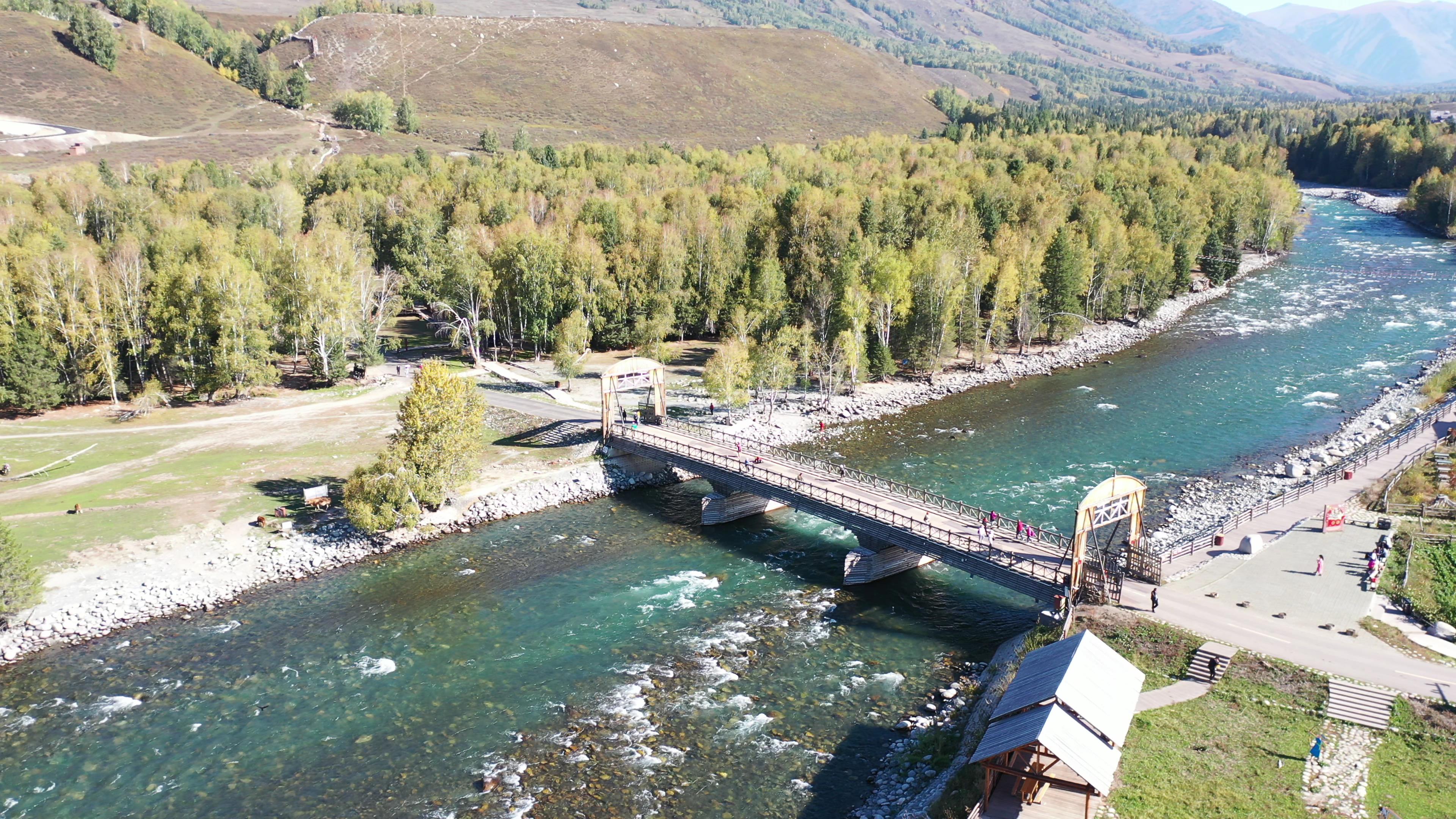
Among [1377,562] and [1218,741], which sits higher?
[1377,562]

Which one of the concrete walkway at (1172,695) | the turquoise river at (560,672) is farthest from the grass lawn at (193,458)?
the concrete walkway at (1172,695)

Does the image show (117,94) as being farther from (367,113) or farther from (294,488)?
(294,488)

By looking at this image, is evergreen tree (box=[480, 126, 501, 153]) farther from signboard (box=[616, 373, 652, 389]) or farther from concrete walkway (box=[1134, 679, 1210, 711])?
concrete walkway (box=[1134, 679, 1210, 711])

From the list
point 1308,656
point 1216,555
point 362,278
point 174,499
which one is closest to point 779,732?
point 1308,656

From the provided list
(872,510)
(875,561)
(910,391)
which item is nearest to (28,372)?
A: (872,510)

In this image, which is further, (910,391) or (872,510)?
(910,391)

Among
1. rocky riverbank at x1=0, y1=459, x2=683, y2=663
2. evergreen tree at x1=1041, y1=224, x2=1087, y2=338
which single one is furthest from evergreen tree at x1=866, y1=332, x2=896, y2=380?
rocky riverbank at x1=0, y1=459, x2=683, y2=663
